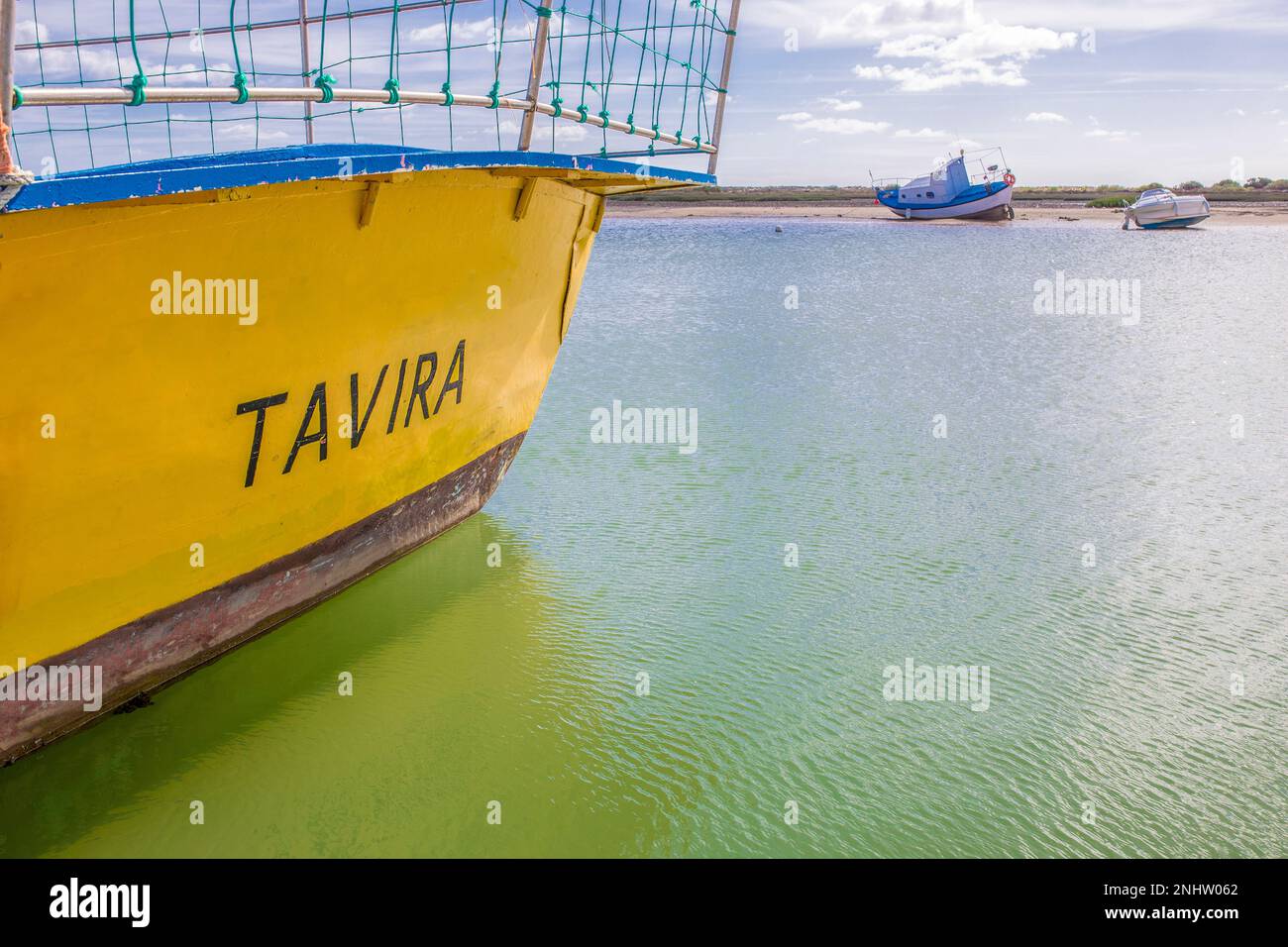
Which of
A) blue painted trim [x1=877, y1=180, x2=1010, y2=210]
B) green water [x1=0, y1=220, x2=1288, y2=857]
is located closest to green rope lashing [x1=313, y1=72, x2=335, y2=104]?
green water [x1=0, y1=220, x2=1288, y2=857]

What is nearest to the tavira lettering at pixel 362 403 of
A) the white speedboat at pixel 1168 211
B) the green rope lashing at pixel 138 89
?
the green rope lashing at pixel 138 89

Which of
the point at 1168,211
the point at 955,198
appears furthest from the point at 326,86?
the point at 955,198

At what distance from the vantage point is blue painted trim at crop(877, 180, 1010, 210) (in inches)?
2218

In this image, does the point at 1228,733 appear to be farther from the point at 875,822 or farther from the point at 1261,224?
the point at 1261,224

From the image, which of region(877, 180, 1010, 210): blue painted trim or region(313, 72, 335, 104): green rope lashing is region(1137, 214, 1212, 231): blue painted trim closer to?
region(877, 180, 1010, 210): blue painted trim

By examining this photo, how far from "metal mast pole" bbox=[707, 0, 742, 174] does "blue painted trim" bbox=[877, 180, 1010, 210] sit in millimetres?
53269

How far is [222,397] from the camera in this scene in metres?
4.23

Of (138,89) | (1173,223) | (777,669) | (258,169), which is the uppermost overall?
(138,89)

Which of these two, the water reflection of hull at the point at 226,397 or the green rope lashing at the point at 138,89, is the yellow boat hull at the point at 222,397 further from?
the green rope lashing at the point at 138,89

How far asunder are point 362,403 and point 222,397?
887 millimetres

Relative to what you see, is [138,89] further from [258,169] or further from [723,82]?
[723,82]

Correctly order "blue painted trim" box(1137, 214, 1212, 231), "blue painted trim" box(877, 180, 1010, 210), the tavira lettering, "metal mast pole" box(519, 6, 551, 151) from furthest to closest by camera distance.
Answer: "blue painted trim" box(877, 180, 1010, 210)
"blue painted trim" box(1137, 214, 1212, 231)
"metal mast pole" box(519, 6, 551, 151)
the tavira lettering

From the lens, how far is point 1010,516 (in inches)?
272

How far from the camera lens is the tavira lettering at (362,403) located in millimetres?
4480
